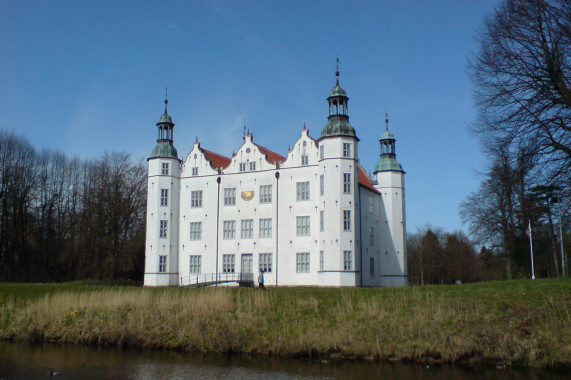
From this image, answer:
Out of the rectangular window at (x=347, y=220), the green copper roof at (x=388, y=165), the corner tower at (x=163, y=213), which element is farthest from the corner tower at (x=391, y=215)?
the corner tower at (x=163, y=213)

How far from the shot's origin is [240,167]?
135 feet

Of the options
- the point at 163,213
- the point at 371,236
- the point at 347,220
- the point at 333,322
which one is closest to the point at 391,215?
the point at 371,236

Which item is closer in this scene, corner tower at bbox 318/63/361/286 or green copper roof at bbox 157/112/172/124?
corner tower at bbox 318/63/361/286

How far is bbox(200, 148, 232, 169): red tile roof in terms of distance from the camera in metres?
43.1

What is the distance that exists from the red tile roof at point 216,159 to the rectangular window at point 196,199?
243cm

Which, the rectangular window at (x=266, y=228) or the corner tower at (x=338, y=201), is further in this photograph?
the rectangular window at (x=266, y=228)

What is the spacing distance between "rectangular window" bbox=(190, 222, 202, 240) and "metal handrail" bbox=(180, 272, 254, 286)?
9.77 feet

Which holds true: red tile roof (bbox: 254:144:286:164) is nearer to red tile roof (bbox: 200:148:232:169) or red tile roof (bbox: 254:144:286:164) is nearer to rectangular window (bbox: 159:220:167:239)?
red tile roof (bbox: 200:148:232:169)

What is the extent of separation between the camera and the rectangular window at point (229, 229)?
1598 inches

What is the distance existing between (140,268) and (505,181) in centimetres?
4236

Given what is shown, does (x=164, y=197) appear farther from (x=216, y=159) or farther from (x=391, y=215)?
(x=391, y=215)

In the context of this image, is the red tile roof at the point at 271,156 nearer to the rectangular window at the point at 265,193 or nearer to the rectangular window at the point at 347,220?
the rectangular window at the point at 265,193

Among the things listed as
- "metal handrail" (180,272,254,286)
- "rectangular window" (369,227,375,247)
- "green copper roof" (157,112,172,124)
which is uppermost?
"green copper roof" (157,112,172,124)

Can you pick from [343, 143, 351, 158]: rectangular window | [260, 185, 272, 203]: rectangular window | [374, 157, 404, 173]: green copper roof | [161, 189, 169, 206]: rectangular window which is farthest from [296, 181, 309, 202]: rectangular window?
[161, 189, 169, 206]: rectangular window
